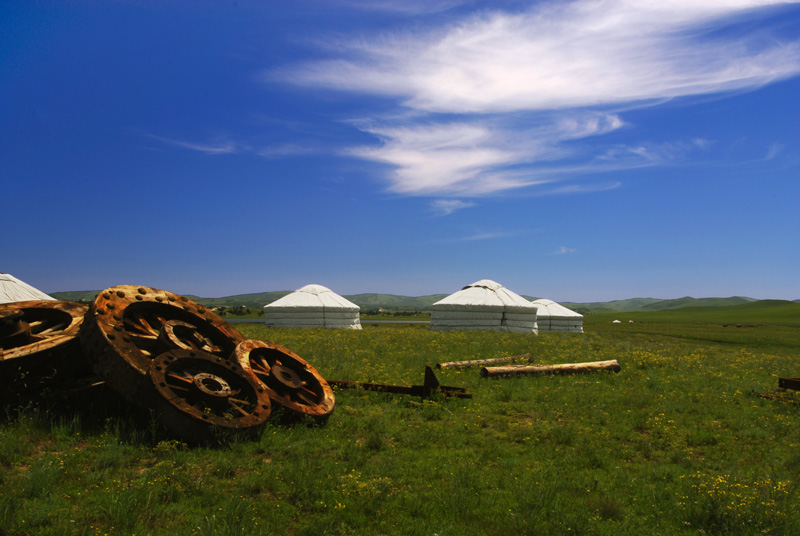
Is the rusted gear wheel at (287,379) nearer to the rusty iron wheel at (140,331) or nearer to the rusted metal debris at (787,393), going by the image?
the rusty iron wheel at (140,331)

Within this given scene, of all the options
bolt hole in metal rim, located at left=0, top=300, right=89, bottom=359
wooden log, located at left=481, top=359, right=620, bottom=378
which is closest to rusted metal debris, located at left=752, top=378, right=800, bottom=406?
wooden log, located at left=481, top=359, right=620, bottom=378

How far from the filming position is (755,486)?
239 inches

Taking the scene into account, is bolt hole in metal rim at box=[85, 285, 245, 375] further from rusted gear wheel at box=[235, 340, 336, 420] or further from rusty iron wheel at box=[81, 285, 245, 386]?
rusted gear wheel at box=[235, 340, 336, 420]

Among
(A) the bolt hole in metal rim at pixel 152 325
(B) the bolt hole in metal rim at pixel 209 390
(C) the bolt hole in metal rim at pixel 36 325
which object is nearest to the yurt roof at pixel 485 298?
(A) the bolt hole in metal rim at pixel 152 325

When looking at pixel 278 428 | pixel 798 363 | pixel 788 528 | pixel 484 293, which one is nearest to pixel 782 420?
pixel 788 528

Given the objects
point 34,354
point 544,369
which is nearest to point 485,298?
point 544,369

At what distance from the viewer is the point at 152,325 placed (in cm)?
934

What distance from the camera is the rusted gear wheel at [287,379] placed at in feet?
26.2

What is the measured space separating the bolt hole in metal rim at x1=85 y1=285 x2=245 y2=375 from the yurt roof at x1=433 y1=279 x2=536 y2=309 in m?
21.2

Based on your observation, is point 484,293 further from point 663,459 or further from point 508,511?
point 508,511

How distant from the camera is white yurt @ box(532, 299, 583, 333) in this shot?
128 ft

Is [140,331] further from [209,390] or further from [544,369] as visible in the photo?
[544,369]

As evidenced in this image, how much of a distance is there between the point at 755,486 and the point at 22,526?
25.4 ft

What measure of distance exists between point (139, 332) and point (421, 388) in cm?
534
